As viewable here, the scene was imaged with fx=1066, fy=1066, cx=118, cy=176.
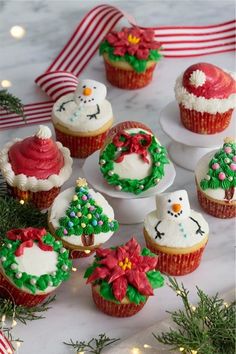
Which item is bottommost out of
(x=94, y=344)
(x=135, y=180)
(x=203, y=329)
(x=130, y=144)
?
(x=94, y=344)

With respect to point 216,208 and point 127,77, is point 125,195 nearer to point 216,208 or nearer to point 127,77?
point 216,208

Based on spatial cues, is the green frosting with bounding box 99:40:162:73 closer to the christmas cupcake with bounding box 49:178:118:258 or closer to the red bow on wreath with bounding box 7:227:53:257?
the christmas cupcake with bounding box 49:178:118:258

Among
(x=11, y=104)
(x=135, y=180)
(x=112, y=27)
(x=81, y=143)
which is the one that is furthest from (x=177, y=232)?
(x=112, y=27)

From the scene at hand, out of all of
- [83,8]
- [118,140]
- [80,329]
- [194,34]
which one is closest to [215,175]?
[118,140]

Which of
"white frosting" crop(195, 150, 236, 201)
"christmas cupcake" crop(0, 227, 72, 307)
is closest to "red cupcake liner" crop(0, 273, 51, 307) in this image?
"christmas cupcake" crop(0, 227, 72, 307)

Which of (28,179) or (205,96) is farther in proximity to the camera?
(205,96)

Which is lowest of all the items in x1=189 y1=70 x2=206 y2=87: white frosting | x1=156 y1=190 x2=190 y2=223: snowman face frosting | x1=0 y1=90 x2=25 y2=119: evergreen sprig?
x1=0 y1=90 x2=25 y2=119: evergreen sprig

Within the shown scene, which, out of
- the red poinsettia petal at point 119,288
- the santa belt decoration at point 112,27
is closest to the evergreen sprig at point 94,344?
the red poinsettia petal at point 119,288
